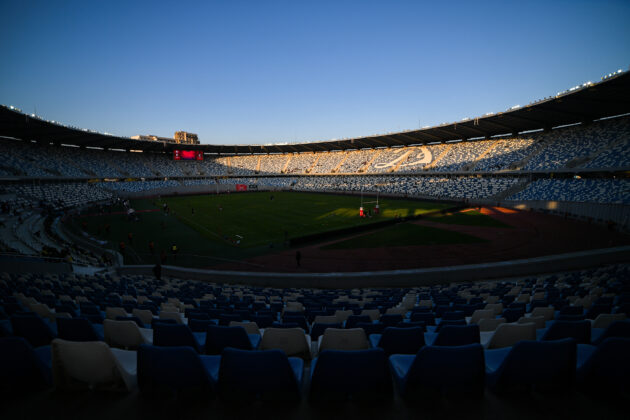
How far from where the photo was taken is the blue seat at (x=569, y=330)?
335 centimetres

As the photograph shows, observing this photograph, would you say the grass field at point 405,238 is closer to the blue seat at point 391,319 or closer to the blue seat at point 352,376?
the blue seat at point 391,319

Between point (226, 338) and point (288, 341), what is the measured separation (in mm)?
804

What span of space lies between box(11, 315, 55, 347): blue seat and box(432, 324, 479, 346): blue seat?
5.04 metres

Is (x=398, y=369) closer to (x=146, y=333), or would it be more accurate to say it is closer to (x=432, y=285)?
(x=146, y=333)

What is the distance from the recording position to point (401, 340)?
3.52 metres

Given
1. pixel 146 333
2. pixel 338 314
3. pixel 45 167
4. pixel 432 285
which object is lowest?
pixel 432 285

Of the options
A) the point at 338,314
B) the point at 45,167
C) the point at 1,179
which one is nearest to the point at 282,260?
the point at 338,314

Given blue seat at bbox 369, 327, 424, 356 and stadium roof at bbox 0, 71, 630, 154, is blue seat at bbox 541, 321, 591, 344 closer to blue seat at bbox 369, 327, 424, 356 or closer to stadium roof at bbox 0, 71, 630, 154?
blue seat at bbox 369, 327, 424, 356

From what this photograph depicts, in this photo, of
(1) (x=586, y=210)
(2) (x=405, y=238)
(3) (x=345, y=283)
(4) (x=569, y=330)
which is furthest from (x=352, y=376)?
(1) (x=586, y=210)

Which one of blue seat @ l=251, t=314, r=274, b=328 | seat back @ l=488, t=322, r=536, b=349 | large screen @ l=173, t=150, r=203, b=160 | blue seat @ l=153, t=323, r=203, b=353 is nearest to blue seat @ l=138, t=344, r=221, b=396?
blue seat @ l=153, t=323, r=203, b=353

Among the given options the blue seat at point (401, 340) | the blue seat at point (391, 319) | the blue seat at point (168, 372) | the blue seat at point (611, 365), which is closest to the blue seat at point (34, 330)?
the blue seat at point (168, 372)

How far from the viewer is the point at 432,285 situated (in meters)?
15.6

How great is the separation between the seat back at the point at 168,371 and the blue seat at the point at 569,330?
3.89 metres

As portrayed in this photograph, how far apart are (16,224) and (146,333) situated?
118ft
